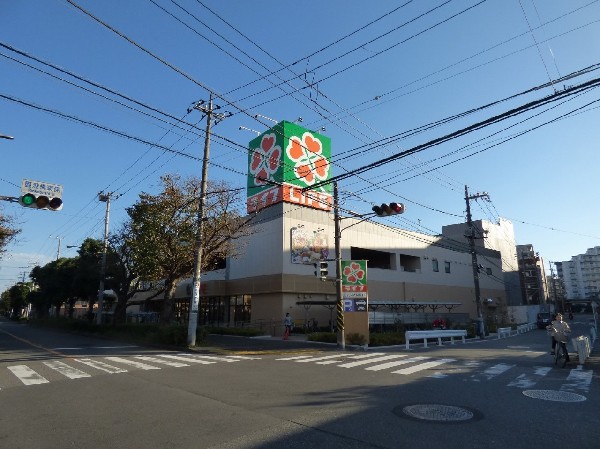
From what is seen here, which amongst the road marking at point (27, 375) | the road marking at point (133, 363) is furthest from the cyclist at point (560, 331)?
the road marking at point (27, 375)

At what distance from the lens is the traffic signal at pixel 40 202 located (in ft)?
35.7

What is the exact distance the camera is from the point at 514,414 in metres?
6.77

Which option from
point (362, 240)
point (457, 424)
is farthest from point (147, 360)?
point (362, 240)

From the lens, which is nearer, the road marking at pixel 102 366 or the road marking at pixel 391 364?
the road marking at pixel 102 366

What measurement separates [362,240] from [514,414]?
102ft

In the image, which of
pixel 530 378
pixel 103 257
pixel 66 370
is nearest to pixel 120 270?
pixel 103 257

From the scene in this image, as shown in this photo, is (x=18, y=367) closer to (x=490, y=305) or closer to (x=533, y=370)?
(x=533, y=370)

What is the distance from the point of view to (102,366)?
1291 cm

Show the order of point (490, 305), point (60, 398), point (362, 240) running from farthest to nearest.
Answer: point (490, 305) < point (362, 240) < point (60, 398)

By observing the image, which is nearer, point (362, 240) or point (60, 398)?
point (60, 398)

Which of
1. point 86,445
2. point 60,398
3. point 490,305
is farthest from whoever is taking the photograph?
point 490,305

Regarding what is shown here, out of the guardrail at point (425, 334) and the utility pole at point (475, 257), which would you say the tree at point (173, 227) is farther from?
the utility pole at point (475, 257)

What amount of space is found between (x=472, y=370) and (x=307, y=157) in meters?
27.8

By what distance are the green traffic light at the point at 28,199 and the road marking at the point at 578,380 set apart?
46.1 feet
